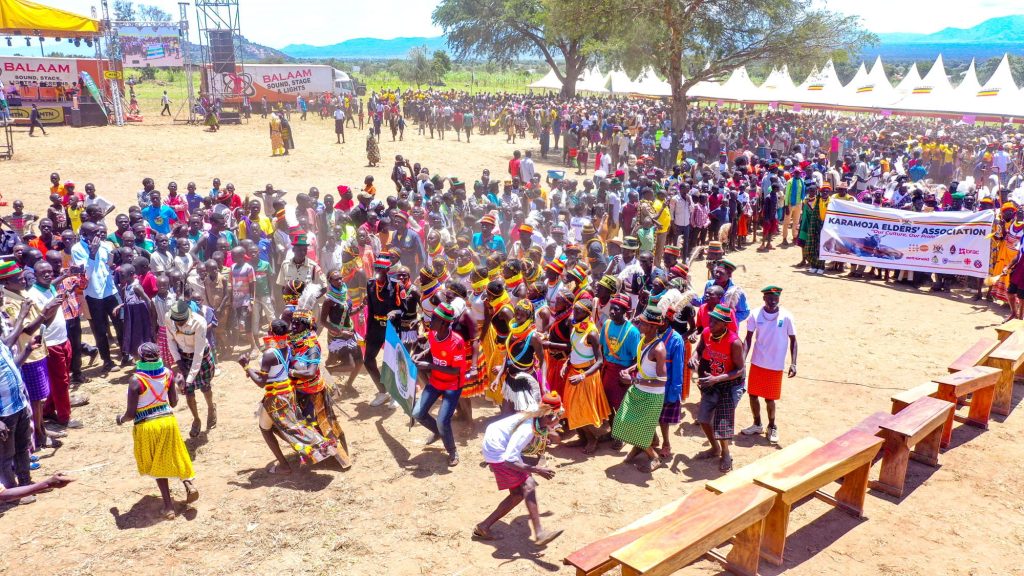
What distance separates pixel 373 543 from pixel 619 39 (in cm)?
2535

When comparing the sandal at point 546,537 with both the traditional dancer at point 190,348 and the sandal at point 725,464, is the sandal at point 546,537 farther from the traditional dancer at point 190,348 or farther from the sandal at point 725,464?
the traditional dancer at point 190,348

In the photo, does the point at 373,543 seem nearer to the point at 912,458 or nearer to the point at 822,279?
the point at 912,458

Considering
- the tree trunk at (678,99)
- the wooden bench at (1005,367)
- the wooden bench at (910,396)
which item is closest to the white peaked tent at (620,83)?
the tree trunk at (678,99)

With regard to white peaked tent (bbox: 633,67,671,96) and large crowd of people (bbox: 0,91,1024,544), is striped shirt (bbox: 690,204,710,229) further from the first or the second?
white peaked tent (bbox: 633,67,671,96)

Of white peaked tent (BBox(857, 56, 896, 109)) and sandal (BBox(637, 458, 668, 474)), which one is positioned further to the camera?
white peaked tent (BBox(857, 56, 896, 109))

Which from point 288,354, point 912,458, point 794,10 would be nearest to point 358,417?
point 288,354

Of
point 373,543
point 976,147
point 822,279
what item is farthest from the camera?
point 976,147

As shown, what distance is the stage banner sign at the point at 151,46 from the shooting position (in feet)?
126

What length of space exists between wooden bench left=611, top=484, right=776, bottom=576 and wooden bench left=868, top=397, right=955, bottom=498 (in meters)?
1.74

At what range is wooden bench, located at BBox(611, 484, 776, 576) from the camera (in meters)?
4.36

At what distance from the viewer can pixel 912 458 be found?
22.5 feet

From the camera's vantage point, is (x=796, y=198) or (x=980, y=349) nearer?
(x=980, y=349)

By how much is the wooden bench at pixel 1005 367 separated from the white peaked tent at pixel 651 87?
38761mm

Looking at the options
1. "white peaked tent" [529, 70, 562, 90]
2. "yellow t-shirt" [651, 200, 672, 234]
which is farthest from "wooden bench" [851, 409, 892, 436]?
"white peaked tent" [529, 70, 562, 90]
